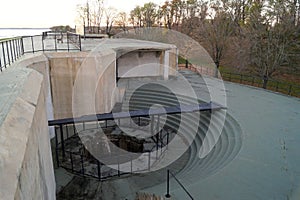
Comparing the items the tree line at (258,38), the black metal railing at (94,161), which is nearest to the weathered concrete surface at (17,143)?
the black metal railing at (94,161)

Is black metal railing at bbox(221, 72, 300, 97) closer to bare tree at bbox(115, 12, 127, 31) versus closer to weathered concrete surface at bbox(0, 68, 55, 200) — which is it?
weathered concrete surface at bbox(0, 68, 55, 200)

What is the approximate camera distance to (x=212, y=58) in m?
24.2

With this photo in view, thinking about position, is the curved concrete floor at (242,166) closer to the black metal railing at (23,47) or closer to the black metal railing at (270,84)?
the black metal railing at (23,47)

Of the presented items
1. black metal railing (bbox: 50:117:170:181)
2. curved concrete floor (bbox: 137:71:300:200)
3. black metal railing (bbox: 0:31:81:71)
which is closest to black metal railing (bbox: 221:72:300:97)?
curved concrete floor (bbox: 137:71:300:200)

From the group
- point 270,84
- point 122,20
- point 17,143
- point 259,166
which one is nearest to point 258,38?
point 270,84

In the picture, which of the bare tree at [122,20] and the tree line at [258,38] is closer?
the tree line at [258,38]

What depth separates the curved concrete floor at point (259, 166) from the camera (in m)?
5.58

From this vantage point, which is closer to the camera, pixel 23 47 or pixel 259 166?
pixel 259 166

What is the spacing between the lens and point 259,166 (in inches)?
266

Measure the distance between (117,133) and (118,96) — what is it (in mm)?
4179

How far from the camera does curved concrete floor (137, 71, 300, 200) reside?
5578mm

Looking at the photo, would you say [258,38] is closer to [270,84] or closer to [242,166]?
[270,84]

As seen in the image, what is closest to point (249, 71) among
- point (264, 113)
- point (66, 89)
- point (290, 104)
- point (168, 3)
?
point (290, 104)

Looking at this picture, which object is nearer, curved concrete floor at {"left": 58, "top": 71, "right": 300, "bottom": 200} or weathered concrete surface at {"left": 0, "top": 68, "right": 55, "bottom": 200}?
weathered concrete surface at {"left": 0, "top": 68, "right": 55, "bottom": 200}
